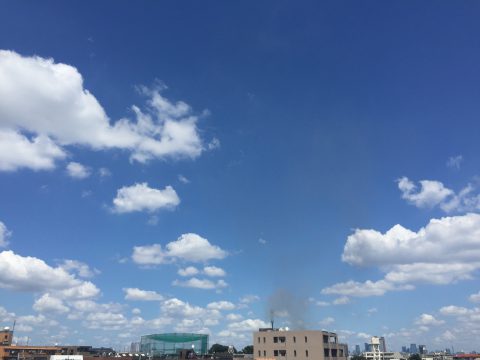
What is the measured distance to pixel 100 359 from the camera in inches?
→ 4596

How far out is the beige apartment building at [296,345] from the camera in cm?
11606

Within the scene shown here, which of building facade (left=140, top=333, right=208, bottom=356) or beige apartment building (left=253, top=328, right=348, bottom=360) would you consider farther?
building facade (left=140, top=333, right=208, bottom=356)

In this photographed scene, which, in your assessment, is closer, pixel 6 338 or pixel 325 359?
pixel 325 359

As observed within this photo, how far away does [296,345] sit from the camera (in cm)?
11850

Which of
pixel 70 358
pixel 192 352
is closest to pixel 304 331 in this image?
pixel 192 352

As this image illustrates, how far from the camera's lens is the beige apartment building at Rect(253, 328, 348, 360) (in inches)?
4569

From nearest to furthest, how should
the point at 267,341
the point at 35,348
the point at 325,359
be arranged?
the point at 325,359, the point at 267,341, the point at 35,348

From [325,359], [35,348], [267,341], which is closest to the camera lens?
[325,359]

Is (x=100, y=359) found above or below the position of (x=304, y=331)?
below

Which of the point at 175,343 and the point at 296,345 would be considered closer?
the point at 296,345

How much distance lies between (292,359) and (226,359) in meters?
19.3

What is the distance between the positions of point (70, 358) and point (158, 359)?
23947mm

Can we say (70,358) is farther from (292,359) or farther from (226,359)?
(292,359)

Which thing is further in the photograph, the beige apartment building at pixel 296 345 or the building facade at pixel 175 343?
the building facade at pixel 175 343
